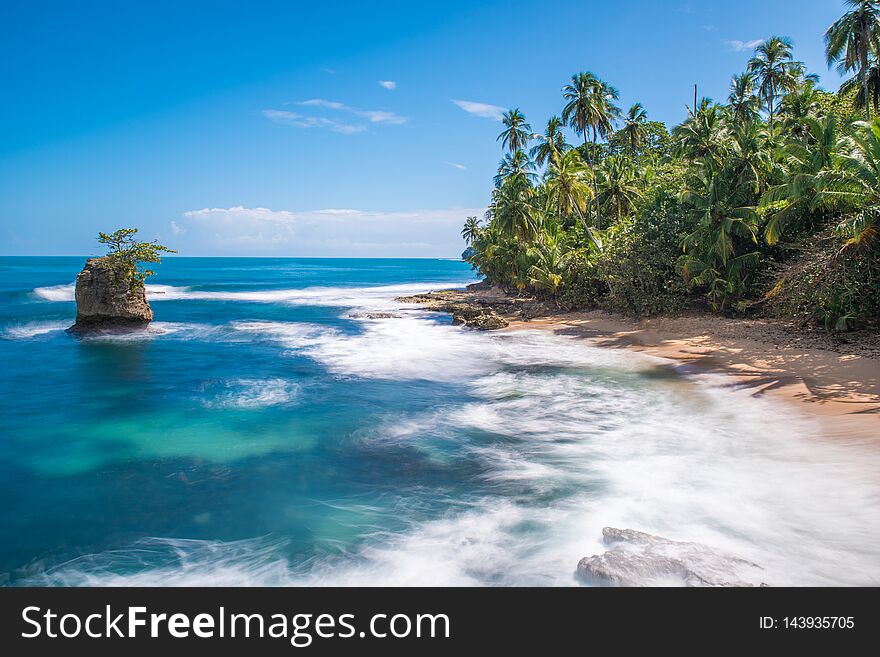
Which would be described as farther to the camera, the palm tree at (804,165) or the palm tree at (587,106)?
the palm tree at (587,106)

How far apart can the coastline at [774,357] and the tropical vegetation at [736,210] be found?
40.3 inches

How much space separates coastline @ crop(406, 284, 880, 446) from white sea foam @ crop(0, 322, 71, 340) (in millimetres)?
31990

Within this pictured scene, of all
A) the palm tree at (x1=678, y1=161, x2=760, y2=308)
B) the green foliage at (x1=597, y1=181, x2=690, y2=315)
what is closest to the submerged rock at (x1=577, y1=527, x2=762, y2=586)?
the palm tree at (x1=678, y1=161, x2=760, y2=308)

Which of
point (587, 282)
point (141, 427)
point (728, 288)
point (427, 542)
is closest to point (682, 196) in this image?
point (728, 288)

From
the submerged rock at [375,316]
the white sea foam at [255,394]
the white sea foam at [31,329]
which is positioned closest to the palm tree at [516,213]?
the submerged rock at [375,316]

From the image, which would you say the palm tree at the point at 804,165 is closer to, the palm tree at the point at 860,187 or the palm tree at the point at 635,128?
the palm tree at the point at 860,187

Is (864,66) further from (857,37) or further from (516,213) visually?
(516,213)

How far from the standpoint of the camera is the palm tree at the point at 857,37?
29.9 m

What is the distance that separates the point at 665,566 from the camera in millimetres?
6609

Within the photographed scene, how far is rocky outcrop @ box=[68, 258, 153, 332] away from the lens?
29219 mm

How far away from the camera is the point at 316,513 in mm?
9164

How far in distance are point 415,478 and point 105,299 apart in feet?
93.6

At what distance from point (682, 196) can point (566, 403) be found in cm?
1640

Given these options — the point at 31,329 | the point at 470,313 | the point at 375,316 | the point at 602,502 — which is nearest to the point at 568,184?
the point at 470,313
